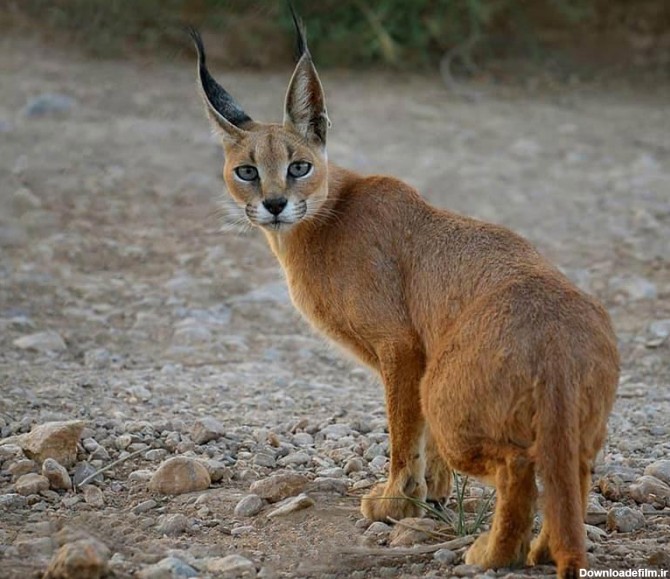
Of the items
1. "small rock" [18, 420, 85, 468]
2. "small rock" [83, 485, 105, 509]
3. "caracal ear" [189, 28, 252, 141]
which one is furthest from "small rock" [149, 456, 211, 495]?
"caracal ear" [189, 28, 252, 141]

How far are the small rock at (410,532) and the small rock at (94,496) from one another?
1493mm

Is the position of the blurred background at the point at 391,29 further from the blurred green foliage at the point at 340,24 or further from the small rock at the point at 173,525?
the small rock at the point at 173,525

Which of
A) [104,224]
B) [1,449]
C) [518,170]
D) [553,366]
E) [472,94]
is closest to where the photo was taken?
[553,366]

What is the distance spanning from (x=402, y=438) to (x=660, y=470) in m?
1.57

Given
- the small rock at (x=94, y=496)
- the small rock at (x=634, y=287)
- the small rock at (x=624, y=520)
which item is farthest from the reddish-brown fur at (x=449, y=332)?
the small rock at (x=634, y=287)

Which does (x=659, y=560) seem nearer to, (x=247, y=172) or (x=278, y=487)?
(x=278, y=487)

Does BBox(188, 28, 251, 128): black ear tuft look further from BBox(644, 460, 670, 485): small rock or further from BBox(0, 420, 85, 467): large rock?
BBox(644, 460, 670, 485): small rock

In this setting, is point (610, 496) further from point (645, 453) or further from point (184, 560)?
point (184, 560)

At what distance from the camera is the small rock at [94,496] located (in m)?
6.25

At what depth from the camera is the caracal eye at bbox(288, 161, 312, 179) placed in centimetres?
675

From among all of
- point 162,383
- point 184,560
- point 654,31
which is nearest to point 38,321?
point 162,383

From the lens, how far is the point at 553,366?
4.97 metres

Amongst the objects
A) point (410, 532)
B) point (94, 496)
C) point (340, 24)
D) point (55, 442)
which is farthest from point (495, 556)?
point (340, 24)

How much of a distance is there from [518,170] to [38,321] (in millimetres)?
Answer: 5763
